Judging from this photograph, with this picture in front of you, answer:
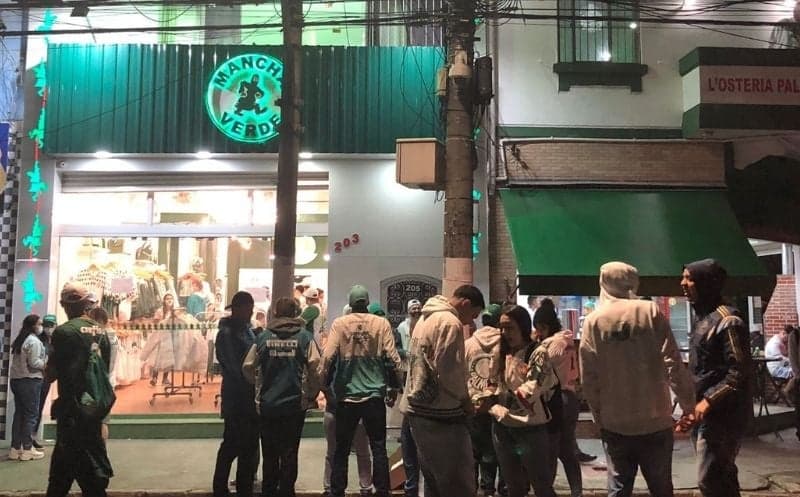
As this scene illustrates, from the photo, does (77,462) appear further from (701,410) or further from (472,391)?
(701,410)

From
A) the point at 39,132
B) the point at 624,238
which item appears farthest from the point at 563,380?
the point at 39,132

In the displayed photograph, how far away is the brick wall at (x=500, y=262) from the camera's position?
10.9 metres

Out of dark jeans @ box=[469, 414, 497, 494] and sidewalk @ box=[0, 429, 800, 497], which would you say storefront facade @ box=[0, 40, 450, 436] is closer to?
sidewalk @ box=[0, 429, 800, 497]

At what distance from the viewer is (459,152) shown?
7.42 metres

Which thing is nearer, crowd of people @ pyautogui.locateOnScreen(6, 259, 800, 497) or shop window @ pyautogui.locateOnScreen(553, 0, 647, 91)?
crowd of people @ pyautogui.locateOnScreen(6, 259, 800, 497)

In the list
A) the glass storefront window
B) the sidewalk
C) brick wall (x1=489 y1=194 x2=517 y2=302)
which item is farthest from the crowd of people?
the glass storefront window

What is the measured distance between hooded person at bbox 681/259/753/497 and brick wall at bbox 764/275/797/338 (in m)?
11.2

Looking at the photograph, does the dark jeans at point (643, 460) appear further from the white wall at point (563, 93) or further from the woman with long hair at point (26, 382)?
the white wall at point (563, 93)

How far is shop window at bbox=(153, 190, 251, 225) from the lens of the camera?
1138 cm

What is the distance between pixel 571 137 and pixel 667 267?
2.71 meters

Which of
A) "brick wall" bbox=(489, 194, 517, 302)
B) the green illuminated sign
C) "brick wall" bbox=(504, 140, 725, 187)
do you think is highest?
the green illuminated sign

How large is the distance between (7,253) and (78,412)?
663 centimetres

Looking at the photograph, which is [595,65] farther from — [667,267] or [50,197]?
[50,197]

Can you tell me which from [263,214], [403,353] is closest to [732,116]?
[403,353]
